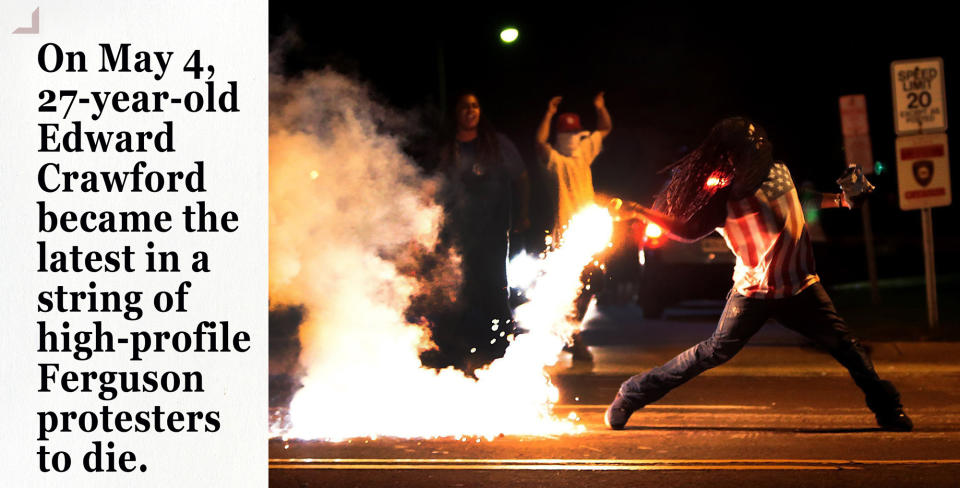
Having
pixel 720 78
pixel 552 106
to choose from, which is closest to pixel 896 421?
pixel 552 106

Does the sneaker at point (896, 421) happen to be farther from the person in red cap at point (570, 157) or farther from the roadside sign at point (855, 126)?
the roadside sign at point (855, 126)

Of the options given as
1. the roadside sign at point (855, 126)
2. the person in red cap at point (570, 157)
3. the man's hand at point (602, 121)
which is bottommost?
the person in red cap at point (570, 157)

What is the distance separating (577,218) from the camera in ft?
31.2

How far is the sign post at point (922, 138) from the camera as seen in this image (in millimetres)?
12453

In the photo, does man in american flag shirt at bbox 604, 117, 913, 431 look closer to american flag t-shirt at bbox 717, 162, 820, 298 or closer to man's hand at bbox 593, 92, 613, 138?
american flag t-shirt at bbox 717, 162, 820, 298

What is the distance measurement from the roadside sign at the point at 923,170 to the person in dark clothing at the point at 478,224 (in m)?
4.88

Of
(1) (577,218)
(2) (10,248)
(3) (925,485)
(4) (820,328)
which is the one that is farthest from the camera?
(1) (577,218)

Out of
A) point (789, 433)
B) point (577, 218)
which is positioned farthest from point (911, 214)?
point (789, 433)

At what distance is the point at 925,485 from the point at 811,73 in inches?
979

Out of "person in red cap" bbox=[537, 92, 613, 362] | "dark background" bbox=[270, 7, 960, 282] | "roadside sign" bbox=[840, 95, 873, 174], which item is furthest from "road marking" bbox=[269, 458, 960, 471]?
"dark background" bbox=[270, 7, 960, 282]

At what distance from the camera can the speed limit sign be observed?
490 inches

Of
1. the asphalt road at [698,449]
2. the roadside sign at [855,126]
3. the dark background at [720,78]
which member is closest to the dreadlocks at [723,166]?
the asphalt road at [698,449]

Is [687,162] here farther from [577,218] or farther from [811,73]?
[811,73]

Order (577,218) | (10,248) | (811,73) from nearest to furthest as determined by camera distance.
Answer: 1. (10,248)
2. (577,218)
3. (811,73)
